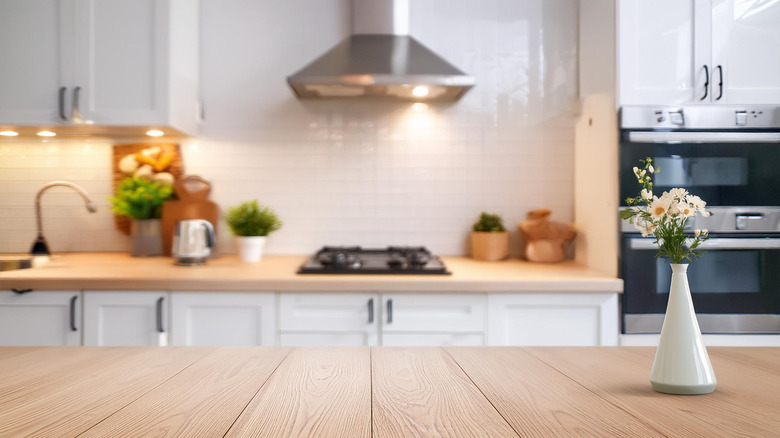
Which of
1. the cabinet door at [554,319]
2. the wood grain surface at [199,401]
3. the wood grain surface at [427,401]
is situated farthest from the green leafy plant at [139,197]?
the wood grain surface at [427,401]

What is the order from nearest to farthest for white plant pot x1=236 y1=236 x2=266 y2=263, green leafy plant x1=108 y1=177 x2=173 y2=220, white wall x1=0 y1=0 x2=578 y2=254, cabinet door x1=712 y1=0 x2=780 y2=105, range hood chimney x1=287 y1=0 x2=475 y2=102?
cabinet door x1=712 y1=0 x2=780 y2=105
range hood chimney x1=287 y1=0 x2=475 y2=102
white plant pot x1=236 y1=236 x2=266 y2=263
green leafy plant x1=108 y1=177 x2=173 y2=220
white wall x1=0 y1=0 x2=578 y2=254

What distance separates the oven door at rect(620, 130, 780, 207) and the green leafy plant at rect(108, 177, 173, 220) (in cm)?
212

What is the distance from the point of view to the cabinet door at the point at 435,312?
6.82 feet

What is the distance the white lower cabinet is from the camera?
2076mm

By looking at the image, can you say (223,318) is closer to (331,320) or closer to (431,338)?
(331,320)

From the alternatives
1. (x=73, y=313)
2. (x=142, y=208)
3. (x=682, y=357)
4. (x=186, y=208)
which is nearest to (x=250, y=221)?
(x=186, y=208)

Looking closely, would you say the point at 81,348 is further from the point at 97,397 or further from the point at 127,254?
the point at 127,254

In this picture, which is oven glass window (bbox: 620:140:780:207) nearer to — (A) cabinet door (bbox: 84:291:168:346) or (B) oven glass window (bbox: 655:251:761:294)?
(B) oven glass window (bbox: 655:251:761:294)

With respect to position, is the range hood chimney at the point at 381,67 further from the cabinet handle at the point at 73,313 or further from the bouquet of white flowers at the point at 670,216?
the bouquet of white flowers at the point at 670,216

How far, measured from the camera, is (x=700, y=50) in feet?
7.11

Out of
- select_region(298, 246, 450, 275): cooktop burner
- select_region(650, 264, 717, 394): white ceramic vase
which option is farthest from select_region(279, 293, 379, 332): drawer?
select_region(650, 264, 717, 394): white ceramic vase

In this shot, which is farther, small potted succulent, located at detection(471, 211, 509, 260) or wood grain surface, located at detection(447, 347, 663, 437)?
small potted succulent, located at detection(471, 211, 509, 260)

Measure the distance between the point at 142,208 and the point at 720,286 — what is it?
2570mm

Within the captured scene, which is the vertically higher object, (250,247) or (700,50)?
(700,50)
